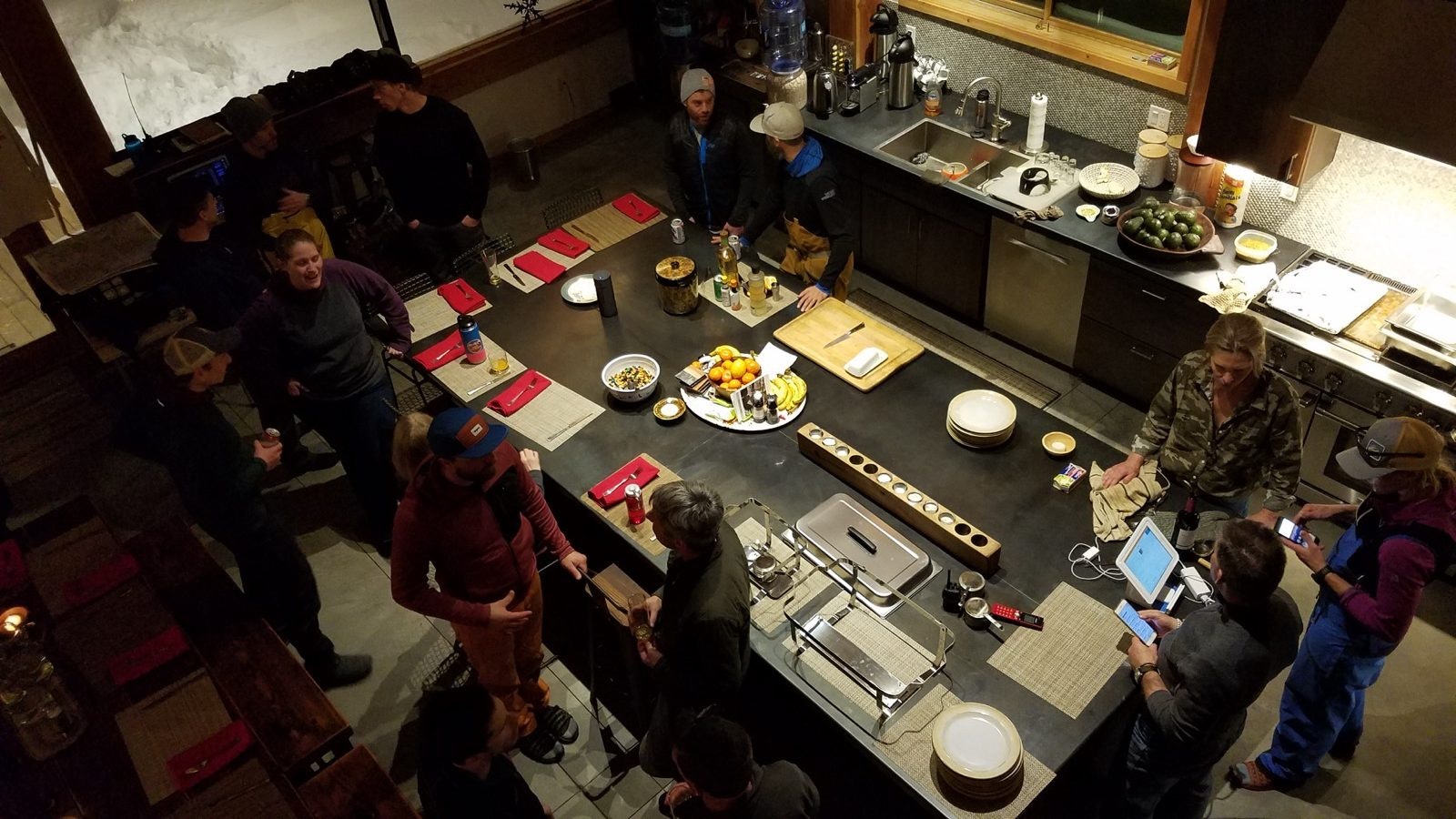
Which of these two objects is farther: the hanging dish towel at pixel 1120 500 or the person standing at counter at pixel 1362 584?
the hanging dish towel at pixel 1120 500

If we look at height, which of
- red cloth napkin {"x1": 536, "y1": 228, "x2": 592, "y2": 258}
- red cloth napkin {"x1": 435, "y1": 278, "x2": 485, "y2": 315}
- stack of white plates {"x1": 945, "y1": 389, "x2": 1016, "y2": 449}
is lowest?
stack of white plates {"x1": 945, "y1": 389, "x2": 1016, "y2": 449}

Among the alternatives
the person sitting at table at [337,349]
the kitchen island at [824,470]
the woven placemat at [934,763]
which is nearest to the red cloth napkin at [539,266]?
the kitchen island at [824,470]

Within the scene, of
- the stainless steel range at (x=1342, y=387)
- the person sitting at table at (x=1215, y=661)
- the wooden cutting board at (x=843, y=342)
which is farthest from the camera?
the wooden cutting board at (x=843, y=342)

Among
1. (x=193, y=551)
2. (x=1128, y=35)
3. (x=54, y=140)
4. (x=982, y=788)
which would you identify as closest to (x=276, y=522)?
(x=193, y=551)

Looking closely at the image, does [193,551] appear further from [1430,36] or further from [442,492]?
[1430,36]

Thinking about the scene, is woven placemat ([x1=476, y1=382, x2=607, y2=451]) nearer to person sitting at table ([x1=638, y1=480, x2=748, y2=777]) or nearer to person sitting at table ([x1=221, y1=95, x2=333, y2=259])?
person sitting at table ([x1=638, y1=480, x2=748, y2=777])

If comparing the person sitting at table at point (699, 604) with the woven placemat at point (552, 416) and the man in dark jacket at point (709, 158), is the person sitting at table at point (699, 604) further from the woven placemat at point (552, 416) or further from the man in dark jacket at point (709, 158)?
the man in dark jacket at point (709, 158)

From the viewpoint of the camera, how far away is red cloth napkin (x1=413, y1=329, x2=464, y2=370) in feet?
16.2

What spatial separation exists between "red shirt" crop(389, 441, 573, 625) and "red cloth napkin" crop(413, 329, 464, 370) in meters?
1.30

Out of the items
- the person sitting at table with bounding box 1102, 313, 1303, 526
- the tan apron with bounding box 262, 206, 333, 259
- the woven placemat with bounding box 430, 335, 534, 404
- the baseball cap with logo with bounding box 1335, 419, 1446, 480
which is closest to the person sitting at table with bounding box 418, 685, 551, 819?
the woven placemat with bounding box 430, 335, 534, 404

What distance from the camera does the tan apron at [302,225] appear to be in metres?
6.00

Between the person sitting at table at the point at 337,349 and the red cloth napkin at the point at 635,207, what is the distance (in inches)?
57.7

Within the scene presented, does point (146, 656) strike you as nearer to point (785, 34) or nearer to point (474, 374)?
point (474, 374)

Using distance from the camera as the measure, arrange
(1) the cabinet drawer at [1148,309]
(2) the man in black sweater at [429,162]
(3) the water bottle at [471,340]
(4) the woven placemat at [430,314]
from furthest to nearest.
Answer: (2) the man in black sweater at [429,162]
(4) the woven placemat at [430,314]
(1) the cabinet drawer at [1148,309]
(3) the water bottle at [471,340]
